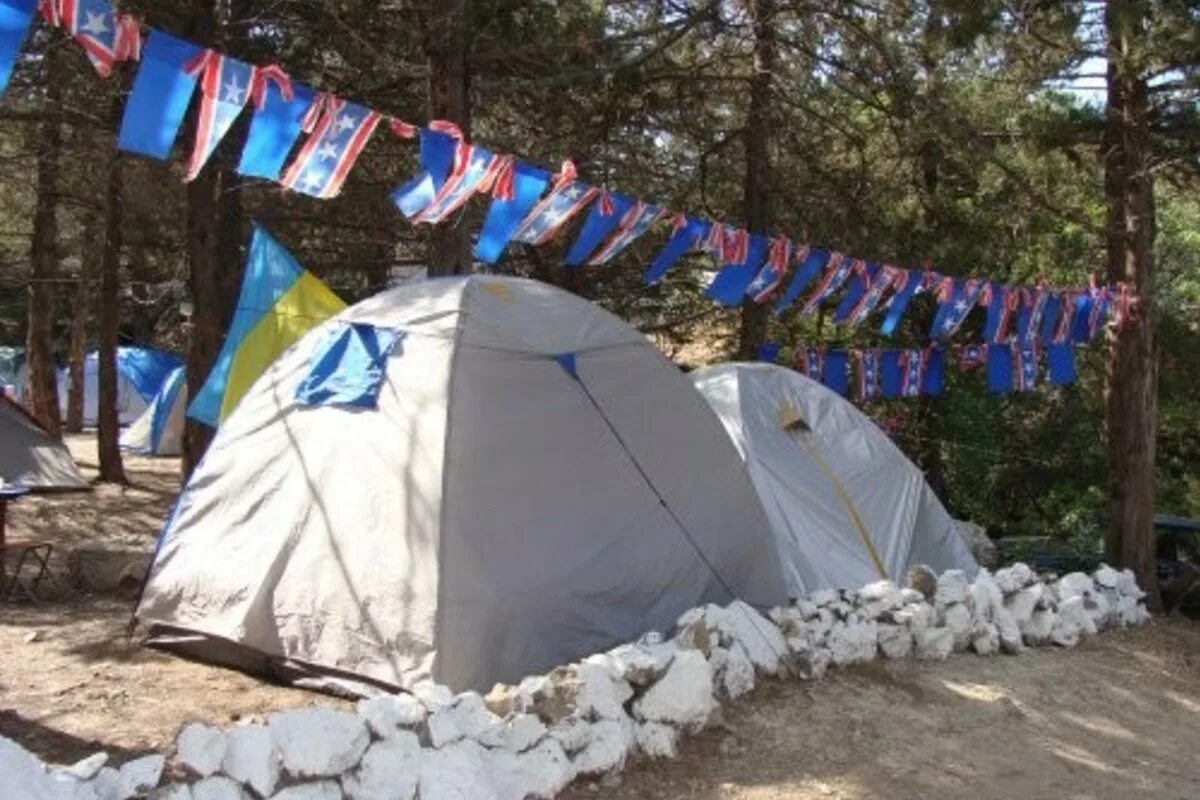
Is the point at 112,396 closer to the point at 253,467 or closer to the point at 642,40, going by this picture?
the point at 642,40

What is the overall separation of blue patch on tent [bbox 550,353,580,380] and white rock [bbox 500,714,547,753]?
87.4 inches

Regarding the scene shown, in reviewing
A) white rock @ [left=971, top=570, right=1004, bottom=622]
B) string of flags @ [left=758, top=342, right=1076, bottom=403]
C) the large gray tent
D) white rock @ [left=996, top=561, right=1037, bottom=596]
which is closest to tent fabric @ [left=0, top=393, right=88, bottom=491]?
the large gray tent

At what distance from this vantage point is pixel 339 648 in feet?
18.4

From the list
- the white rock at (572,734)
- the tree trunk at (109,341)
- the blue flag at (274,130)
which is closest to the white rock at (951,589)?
the white rock at (572,734)

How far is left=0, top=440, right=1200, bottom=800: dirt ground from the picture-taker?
5.00m

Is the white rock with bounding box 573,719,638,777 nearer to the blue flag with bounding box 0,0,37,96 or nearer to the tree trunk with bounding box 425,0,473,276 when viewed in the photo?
the blue flag with bounding box 0,0,37,96

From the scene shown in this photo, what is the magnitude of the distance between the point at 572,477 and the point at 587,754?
5.67 feet

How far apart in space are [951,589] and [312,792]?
459 centimetres

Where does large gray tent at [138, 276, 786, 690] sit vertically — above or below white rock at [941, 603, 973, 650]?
above

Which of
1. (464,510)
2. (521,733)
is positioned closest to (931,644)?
(464,510)

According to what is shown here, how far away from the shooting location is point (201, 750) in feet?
12.4

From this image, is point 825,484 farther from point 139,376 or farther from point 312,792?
point 139,376

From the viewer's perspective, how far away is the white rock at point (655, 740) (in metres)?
4.99

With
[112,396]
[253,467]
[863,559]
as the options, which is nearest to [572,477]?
[253,467]
